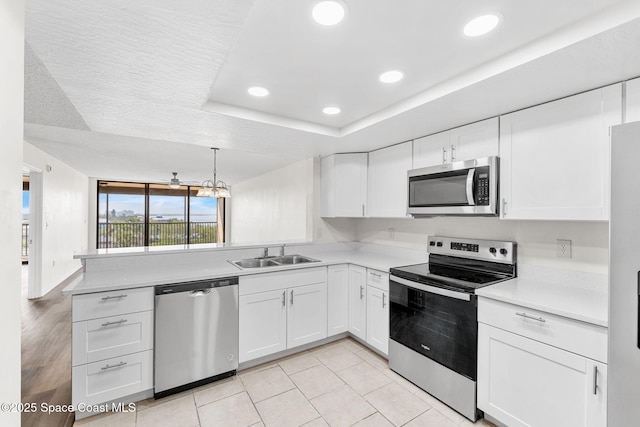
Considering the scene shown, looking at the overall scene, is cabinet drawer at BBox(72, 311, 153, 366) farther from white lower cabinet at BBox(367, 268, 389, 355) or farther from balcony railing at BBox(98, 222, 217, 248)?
balcony railing at BBox(98, 222, 217, 248)

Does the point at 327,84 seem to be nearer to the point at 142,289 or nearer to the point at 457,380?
the point at 142,289

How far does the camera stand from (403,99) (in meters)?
2.16

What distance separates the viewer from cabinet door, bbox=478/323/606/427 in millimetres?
1483

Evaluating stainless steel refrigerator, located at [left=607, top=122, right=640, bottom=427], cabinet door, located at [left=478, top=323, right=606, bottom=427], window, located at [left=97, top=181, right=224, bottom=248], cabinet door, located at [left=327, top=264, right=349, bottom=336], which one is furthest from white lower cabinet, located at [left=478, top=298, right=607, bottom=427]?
window, located at [left=97, top=181, right=224, bottom=248]

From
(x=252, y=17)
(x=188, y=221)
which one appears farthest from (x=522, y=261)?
(x=188, y=221)

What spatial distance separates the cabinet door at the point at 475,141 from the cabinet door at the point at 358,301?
1.39 meters

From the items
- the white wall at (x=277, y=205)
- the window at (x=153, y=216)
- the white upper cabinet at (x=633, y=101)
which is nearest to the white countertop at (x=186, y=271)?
the white wall at (x=277, y=205)

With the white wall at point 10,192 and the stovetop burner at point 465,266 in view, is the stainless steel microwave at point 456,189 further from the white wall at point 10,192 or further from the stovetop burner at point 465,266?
the white wall at point 10,192

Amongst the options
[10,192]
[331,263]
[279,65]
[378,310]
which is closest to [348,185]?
[331,263]

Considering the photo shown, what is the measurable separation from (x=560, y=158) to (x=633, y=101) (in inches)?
16.0

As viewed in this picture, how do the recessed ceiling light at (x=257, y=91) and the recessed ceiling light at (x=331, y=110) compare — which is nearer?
the recessed ceiling light at (x=257, y=91)

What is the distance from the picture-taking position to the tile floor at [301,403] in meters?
1.94

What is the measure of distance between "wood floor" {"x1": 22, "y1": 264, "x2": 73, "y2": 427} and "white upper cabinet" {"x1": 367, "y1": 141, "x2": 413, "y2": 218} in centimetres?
301

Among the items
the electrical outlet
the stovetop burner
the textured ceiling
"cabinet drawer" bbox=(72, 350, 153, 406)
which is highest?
the textured ceiling
